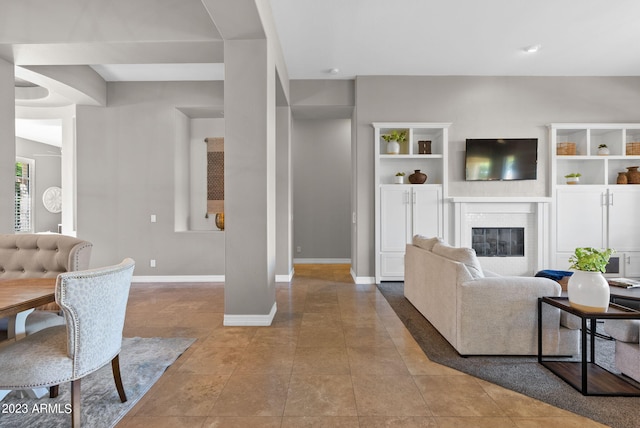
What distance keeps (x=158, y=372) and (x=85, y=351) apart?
2.84ft

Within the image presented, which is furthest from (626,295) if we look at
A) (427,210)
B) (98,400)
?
(98,400)

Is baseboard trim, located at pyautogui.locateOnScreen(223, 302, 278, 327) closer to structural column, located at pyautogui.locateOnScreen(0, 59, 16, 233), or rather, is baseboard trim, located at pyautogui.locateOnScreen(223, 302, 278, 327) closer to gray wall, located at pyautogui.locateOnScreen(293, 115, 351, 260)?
structural column, located at pyautogui.locateOnScreen(0, 59, 16, 233)

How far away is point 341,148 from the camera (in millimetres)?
7344

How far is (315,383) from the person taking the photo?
2.21 meters

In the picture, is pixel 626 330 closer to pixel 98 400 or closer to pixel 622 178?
pixel 98 400

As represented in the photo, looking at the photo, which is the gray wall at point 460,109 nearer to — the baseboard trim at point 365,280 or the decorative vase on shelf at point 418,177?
the baseboard trim at point 365,280

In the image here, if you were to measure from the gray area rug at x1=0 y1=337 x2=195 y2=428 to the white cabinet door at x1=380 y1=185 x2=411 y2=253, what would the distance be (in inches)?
133

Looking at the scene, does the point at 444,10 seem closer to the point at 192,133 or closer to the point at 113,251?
the point at 192,133

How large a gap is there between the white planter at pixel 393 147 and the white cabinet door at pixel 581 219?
2514 millimetres

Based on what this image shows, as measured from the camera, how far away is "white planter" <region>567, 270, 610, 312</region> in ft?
6.79

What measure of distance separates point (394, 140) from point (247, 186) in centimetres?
281

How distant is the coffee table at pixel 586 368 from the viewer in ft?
6.63

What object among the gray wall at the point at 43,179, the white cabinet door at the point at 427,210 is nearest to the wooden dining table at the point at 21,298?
the white cabinet door at the point at 427,210

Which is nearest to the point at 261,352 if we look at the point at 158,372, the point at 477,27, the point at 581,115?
the point at 158,372
